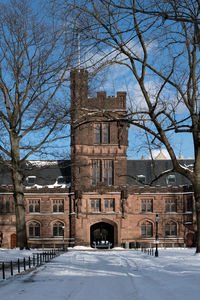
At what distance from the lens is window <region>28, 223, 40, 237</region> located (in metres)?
48.8

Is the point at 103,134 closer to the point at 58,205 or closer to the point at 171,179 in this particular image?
the point at 58,205

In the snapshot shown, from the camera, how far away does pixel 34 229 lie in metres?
49.0

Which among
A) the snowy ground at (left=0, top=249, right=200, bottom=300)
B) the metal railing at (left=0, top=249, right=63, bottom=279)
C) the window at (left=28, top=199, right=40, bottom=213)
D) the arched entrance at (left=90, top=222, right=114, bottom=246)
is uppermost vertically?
the window at (left=28, top=199, right=40, bottom=213)

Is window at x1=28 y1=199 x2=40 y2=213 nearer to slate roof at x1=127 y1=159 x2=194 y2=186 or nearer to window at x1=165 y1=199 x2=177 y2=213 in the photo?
slate roof at x1=127 y1=159 x2=194 y2=186

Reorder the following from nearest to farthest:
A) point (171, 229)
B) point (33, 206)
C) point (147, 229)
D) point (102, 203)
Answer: point (102, 203) → point (147, 229) → point (171, 229) → point (33, 206)

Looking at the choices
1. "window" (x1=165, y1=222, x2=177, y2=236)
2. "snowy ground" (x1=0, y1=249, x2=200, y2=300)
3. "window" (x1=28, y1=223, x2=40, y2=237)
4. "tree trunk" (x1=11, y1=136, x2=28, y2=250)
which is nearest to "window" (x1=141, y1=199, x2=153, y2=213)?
"window" (x1=165, y1=222, x2=177, y2=236)

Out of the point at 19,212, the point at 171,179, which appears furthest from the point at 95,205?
the point at 19,212

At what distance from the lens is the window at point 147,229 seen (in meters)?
48.4

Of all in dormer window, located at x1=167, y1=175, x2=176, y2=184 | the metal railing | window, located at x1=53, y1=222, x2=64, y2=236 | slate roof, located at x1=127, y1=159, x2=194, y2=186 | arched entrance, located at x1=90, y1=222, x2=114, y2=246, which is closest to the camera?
the metal railing

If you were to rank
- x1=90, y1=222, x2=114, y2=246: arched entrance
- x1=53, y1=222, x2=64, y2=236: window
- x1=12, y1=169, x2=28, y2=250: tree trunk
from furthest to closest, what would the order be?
x1=90, y1=222, x2=114, y2=246: arched entrance < x1=53, y1=222, x2=64, y2=236: window < x1=12, y1=169, x2=28, y2=250: tree trunk

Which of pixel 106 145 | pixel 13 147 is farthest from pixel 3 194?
pixel 13 147

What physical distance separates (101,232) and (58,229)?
5.57 metres

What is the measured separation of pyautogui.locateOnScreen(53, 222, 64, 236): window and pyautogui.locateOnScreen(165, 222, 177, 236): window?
1263 centimetres

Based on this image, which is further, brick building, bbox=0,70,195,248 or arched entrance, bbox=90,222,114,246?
arched entrance, bbox=90,222,114,246
